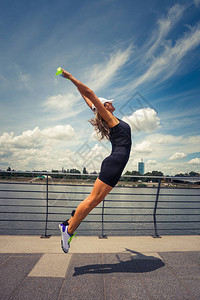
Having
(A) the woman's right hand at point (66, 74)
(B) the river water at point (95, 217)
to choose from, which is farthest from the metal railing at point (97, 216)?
(A) the woman's right hand at point (66, 74)

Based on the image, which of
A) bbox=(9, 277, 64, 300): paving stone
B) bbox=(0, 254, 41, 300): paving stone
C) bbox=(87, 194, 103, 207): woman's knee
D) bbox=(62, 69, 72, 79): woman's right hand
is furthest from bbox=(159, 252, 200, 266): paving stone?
bbox=(62, 69, 72, 79): woman's right hand

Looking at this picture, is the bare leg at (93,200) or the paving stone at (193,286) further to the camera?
the bare leg at (93,200)

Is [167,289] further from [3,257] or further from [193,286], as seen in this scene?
[3,257]

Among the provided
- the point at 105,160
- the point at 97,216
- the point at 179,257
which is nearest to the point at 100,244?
the point at 179,257

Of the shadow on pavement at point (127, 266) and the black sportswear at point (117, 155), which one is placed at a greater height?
the black sportswear at point (117, 155)

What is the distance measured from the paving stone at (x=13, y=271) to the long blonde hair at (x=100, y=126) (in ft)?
6.08

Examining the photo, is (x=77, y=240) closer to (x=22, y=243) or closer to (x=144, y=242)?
(x=22, y=243)

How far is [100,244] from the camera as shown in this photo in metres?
3.44

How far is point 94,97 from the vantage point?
7.20 ft

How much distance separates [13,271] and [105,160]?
1.67 metres

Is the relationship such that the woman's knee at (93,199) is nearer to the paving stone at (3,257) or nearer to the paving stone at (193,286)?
the paving stone at (193,286)

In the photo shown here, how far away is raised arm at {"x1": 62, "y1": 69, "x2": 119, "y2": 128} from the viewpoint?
217 centimetres

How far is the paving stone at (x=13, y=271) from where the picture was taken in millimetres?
1983

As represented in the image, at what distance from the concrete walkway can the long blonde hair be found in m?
1.65
